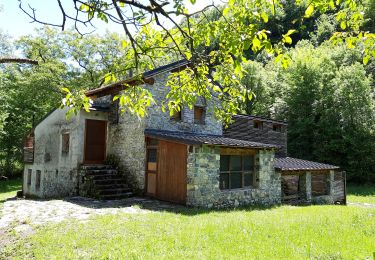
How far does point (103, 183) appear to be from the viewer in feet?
46.2

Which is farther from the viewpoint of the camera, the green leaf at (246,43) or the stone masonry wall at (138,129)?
the stone masonry wall at (138,129)

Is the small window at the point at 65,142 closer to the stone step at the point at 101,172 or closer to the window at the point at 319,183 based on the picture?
the stone step at the point at 101,172

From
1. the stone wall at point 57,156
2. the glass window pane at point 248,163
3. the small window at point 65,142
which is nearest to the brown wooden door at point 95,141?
the stone wall at point 57,156

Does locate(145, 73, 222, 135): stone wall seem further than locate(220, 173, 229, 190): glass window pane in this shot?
Yes

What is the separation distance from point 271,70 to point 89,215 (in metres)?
32.4

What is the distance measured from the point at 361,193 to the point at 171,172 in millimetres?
16807

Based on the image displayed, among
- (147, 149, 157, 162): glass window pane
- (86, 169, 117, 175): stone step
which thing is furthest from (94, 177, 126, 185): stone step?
(147, 149, 157, 162): glass window pane

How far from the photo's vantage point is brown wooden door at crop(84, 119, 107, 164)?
15.6 meters

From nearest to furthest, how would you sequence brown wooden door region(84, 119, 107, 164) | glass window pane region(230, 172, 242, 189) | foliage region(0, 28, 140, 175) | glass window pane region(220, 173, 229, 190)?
glass window pane region(220, 173, 229, 190) < glass window pane region(230, 172, 242, 189) < brown wooden door region(84, 119, 107, 164) < foliage region(0, 28, 140, 175)

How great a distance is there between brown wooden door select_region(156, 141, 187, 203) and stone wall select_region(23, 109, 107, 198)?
442 centimetres

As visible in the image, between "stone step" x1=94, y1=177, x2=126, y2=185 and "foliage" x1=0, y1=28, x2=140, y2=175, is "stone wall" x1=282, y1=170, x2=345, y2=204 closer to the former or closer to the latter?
"stone step" x1=94, y1=177, x2=126, y2=185

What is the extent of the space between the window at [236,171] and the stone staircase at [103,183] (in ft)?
13.5

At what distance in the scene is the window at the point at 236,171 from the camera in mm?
13195

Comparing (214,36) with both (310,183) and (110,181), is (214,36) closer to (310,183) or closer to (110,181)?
(110,181)
